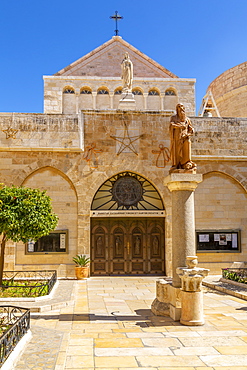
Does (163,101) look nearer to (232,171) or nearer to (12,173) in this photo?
(232,171)

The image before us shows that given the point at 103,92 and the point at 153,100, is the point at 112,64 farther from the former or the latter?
the point at 153,100

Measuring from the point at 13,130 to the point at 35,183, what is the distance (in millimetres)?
2574

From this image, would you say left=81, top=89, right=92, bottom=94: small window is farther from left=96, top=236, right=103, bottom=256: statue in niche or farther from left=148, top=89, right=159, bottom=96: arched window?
left=96, top=236, right=103, bottom=256: statue in niche

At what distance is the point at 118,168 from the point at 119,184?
0.82m

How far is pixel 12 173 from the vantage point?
17969 millimetres

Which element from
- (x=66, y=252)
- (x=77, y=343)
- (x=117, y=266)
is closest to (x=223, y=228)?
(x=117, y=266)

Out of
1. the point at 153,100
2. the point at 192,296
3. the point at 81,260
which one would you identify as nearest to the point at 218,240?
the point at 81,260

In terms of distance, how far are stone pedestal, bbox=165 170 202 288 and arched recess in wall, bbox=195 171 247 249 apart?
8.75 meters

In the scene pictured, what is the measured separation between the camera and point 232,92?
29.0 meters

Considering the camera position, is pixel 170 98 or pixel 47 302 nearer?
pixel 47 302

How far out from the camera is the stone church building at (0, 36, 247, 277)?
17953mm

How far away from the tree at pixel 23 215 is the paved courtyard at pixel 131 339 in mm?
2927

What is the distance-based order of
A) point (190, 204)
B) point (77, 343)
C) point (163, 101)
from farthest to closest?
point (163, 101) < point (190, 204) < point (77, 343)

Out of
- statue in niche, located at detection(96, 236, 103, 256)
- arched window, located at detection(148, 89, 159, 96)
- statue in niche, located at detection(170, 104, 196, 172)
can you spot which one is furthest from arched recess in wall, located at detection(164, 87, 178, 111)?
statue in niche, located at detection(170, 104, 196, 172)
